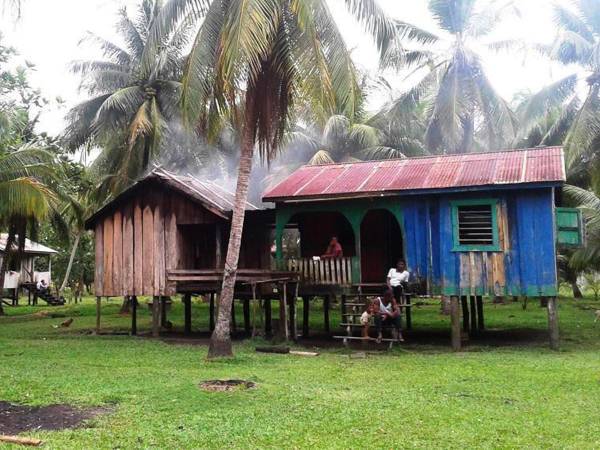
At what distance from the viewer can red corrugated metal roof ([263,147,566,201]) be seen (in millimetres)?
15078

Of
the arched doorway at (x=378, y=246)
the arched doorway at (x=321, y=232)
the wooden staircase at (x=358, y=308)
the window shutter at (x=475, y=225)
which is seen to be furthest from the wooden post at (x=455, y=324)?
the arched doorway at (x=321, y=232)

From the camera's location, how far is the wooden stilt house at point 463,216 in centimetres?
1494

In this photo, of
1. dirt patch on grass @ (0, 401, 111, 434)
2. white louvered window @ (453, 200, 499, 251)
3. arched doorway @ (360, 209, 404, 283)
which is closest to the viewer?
dirt patch on grass @ (0, 401, 111, 434)

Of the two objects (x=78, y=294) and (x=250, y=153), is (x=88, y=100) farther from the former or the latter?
(x=78, y=294)

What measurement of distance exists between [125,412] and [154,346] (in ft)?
25.0

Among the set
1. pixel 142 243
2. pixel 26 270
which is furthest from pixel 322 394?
pixel 26 270

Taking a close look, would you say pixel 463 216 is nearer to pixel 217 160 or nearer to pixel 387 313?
pixel 387 313

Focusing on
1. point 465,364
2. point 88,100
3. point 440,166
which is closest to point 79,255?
point 88,100

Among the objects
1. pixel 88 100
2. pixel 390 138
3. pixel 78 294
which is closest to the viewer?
pixel 88 100

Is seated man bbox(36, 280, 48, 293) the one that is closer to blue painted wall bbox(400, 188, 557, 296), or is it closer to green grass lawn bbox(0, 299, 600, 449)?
green grass lawn bbox(0, 299, 600, 449)

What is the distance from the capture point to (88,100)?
2591cm

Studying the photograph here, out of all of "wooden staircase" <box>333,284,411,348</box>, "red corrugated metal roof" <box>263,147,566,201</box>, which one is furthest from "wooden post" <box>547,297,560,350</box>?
"wooden staircase" <box>333,284,411,348</box>

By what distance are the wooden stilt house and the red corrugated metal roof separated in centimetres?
3

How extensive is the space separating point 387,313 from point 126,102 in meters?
14.9
